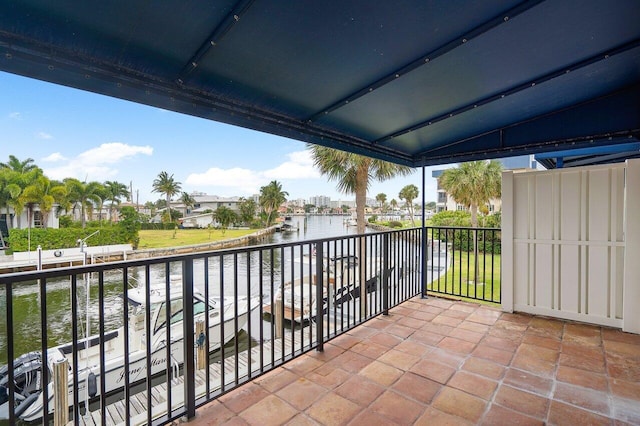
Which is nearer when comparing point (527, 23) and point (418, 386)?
point (527, 23)

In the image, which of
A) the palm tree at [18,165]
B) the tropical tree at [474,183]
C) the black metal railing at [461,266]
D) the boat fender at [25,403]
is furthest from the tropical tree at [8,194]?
the tropical tree at [474,183]

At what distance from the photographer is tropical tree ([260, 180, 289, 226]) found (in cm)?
3575

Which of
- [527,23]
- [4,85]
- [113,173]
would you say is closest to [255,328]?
[527,23]

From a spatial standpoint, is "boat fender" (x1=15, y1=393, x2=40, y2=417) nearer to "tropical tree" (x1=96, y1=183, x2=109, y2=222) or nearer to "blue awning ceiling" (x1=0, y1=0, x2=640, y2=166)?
"blue awning ceiling" (x1=0, y1=0, x2=640, y2=166)

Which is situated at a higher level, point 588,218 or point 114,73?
point 114,73

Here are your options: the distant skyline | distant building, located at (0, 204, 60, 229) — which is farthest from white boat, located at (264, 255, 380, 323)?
the distant skyline

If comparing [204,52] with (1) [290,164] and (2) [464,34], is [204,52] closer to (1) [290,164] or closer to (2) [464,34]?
(2) [464,34]

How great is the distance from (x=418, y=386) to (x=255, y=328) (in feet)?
28.1

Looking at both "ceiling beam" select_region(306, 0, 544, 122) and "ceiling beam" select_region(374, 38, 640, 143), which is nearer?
"ceiling beam" select_region(306, 0, 544, 122)

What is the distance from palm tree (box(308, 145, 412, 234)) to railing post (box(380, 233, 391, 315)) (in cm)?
601

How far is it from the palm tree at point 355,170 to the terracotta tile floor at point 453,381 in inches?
261

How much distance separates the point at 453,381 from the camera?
2.08m

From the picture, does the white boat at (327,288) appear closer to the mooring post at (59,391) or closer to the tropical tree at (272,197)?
the mooring post at (59,391)

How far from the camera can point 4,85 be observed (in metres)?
25.9
